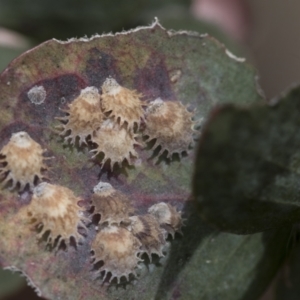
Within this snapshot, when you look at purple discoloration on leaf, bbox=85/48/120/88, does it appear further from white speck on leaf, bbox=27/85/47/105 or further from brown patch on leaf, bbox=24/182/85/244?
brown patch on leaf, bbox=24/182/85/244

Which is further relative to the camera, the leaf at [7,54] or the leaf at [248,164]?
the leaf at [7,54]

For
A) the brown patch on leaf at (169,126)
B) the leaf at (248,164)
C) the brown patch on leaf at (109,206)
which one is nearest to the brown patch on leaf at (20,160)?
the brown patch on leaf at (109,206)

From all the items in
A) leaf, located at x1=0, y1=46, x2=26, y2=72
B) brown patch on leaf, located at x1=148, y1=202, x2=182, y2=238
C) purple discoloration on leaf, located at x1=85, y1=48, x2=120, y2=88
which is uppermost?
leaf, located at x1=0, y1=46, x2=26, y2=72

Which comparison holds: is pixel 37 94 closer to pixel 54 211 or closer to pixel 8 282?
pixel 54 211

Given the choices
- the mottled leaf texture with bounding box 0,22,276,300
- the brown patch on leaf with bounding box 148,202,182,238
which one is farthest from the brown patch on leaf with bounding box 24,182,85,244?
the brown patch on leaf with bounding box 148,202,182,238

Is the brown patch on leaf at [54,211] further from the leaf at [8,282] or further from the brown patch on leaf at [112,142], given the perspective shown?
the leaf at [8,282]

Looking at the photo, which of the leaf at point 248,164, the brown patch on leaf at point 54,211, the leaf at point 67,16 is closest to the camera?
the leaf at point 248,164

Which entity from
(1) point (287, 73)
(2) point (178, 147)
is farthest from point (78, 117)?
(1) point (287, 73)

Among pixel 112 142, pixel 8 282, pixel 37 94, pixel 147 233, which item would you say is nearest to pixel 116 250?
pixel 147 233
